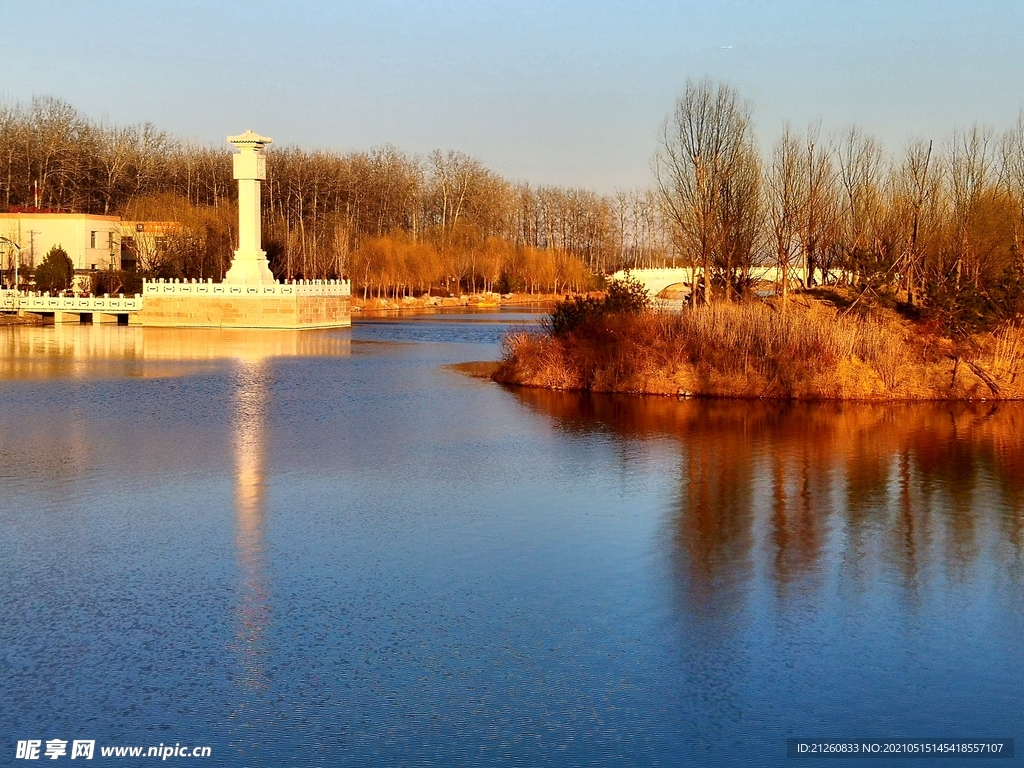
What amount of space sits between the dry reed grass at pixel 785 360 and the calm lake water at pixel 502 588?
433 centimetres

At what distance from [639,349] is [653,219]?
75114mm

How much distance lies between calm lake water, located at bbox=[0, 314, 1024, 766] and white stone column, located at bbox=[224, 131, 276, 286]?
31725 millimetres

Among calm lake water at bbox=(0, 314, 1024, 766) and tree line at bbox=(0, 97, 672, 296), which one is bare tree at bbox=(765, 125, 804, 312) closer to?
calm lake water at bbox=(0, 314, 1024, 766)

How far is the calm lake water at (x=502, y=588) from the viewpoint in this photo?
7.54m

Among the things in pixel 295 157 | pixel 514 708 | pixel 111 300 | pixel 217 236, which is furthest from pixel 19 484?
pixel 295 157

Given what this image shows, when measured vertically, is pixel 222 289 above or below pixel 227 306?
above

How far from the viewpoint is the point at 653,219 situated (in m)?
99.6

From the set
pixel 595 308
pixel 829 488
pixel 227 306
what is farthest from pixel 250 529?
pixel 227 306

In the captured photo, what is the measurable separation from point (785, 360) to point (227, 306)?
3113cm

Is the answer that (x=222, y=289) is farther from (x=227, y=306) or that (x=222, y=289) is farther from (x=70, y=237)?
(x=70, y=237)

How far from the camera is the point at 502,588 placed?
34.1 ft

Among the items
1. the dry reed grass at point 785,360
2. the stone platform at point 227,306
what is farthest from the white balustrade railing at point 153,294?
the dry reed grass at point 785,360

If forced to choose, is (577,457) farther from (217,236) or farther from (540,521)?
(217,236)

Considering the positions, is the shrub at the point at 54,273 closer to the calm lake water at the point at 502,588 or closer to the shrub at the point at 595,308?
the shrub at the point at 595,308
